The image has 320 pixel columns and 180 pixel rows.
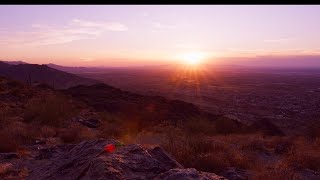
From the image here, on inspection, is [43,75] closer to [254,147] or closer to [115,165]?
[254,147]

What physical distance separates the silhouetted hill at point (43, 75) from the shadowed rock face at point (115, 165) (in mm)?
68848

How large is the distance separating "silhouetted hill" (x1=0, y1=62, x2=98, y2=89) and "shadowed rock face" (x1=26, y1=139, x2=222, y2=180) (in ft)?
226

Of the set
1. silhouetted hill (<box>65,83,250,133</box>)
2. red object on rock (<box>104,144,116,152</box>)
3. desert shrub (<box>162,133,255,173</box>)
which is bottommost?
silhouetted hill (<box>65,83,250,133</box>)

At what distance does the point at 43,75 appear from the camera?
81.1 metres

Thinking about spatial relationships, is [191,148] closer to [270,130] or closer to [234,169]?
[234,169]

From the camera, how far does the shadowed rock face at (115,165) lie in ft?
17.7

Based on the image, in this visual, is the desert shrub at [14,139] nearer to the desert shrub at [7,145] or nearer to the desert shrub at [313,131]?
the desert shrub at [7,145]

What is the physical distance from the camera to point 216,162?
28.1 feet

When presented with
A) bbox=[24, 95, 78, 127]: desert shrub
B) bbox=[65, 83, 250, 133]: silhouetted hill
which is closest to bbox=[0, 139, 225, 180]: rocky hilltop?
bbox=[24, 95, 78, 127]: desert shrub

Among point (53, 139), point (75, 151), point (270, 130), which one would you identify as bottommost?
point (270, 130)

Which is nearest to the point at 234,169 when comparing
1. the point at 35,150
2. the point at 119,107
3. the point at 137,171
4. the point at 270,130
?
the point at 137,171

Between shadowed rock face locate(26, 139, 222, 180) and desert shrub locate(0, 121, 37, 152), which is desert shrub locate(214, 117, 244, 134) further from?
shadowed rock face locate(26, 139, 222, 180)

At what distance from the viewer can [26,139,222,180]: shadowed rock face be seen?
538 centimetres

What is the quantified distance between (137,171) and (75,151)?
1810mm
